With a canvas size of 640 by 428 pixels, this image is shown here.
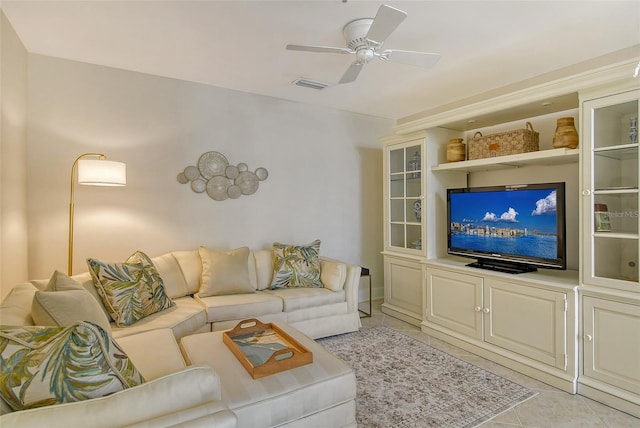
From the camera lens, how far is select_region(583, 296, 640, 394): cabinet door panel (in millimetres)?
2117

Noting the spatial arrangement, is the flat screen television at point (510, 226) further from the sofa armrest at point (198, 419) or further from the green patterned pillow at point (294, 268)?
the sofa armrest at point (198, 419)

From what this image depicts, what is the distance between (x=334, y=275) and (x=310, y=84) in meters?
2.00

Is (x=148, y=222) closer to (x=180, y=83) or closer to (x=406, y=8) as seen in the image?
(x=180, y=83)

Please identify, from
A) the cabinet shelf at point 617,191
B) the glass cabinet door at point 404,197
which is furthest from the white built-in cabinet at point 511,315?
the cabinet shelf at point 617,191

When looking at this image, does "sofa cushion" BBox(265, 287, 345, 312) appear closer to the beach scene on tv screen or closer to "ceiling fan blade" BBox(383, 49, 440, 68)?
the beach scene on tv screen

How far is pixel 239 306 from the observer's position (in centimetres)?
291

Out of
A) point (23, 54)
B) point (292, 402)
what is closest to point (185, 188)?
point (23, 54)

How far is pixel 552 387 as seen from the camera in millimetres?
2438

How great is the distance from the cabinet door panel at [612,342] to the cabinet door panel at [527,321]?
5.6 inches

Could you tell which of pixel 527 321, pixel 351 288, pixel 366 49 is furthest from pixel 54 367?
pixel 527 321

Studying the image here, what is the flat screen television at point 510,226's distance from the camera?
2.63 metres

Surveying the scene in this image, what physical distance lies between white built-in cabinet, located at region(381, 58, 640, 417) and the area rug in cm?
37

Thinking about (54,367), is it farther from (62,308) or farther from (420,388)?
(420,388)

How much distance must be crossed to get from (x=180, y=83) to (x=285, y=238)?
2023 millimetres
